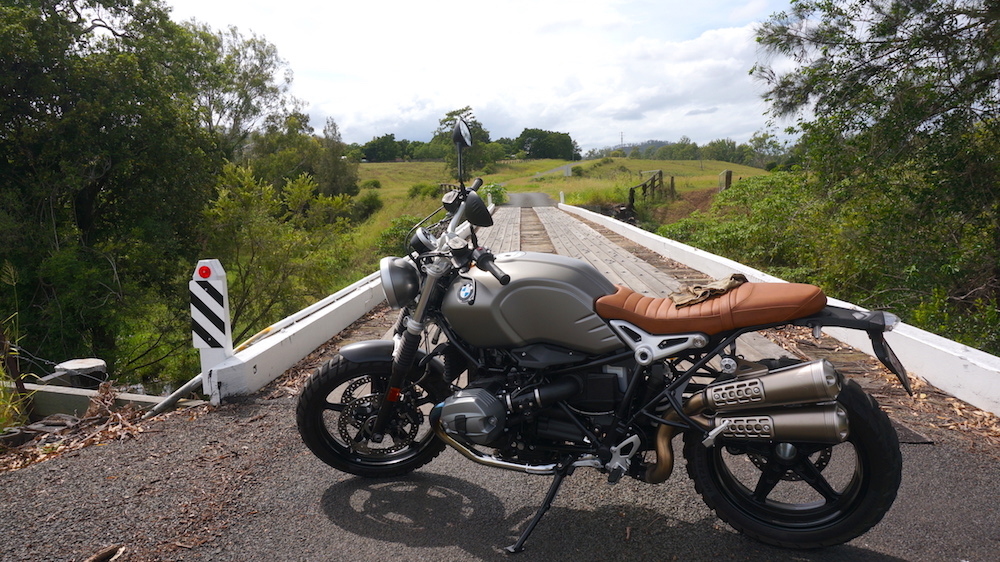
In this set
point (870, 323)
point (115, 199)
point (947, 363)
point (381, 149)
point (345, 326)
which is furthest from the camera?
point (381, 149)

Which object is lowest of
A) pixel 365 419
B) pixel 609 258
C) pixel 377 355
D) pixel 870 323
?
pixel 609 258

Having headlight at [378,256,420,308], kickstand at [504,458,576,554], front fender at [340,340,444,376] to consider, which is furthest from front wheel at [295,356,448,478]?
kickstand at [504,458,576,554]

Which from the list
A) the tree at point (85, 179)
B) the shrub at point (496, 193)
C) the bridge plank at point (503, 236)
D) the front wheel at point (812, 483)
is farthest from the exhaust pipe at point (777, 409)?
the shrub at point (496, 193)

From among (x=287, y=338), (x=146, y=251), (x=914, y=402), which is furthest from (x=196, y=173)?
(x=914, y=402)

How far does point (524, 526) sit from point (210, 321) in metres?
2.91

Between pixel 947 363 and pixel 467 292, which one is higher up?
pixel 467 292

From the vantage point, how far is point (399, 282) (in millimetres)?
2822

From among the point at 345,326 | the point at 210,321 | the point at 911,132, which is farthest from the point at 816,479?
the point at 911,132

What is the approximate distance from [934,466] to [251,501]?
3.58 m

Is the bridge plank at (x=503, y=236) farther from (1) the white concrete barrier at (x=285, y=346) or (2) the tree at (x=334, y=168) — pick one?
(2) the tree at (x=334, y=168)

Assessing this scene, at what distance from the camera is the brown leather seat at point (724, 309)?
231 cm

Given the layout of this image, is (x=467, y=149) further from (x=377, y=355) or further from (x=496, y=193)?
(x=496, y=193)

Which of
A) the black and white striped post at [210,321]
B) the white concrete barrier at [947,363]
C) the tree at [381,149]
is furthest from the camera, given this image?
the tree at [381,149]

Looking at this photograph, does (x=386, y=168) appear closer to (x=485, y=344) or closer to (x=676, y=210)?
(x=676, y=210)
